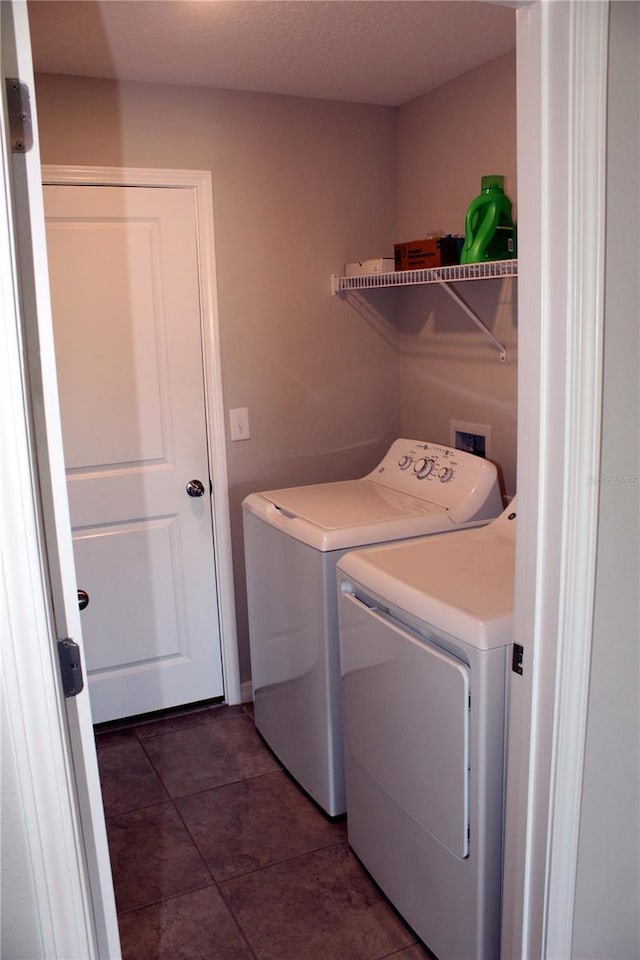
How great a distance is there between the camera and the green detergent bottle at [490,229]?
98.0 inches

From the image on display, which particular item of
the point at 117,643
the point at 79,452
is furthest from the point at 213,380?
the point at 117,643

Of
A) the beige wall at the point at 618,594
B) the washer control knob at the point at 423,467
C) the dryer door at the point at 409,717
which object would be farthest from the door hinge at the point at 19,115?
the washer control knob at the point at 423,467

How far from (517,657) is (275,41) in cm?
196

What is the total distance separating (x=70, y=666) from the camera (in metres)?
1.18

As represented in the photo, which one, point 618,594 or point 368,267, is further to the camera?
point 368,267

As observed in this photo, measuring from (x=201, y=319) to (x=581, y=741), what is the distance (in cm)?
215

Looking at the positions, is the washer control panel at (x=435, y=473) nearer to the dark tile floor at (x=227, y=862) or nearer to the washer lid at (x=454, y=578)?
the washer lid at (x=454, y=578)

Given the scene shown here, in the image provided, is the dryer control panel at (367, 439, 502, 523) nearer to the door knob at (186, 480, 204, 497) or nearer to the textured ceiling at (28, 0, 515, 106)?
the door knob at (186, 480, 204, 497)

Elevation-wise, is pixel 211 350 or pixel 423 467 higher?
pixel 211 350

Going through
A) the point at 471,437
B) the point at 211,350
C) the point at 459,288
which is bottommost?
the point at 471,437

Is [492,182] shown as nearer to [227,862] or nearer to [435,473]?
[435,473]

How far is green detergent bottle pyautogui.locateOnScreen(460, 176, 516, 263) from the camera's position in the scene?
2488 mm

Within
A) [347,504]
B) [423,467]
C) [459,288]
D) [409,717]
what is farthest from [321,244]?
[409,717]

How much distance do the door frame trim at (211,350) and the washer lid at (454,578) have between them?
1.07 m
